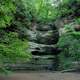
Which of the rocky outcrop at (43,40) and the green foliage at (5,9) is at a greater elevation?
the green foliage at (5,9)

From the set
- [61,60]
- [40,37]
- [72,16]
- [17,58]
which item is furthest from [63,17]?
[17,58]

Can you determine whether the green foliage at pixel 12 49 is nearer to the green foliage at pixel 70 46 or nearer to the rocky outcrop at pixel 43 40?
the green foliage at pixel 70 46

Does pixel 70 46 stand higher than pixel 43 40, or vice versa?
pixel 70 46

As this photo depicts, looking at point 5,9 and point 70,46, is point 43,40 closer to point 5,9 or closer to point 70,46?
point 70,46

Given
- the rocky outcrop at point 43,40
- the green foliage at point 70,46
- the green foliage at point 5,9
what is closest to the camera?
the green foliage at point 5,9

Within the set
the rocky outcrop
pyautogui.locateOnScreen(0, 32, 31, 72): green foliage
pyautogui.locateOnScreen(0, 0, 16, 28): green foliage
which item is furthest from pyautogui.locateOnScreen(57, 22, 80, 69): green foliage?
pyautogui.locateOnScreen(0, 0, 16, 28): green foliage

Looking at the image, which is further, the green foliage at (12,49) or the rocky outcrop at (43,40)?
the rocky outcrop at (43,40)

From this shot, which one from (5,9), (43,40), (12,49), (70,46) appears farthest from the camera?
(43,40)

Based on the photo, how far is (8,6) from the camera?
1098 centimetres

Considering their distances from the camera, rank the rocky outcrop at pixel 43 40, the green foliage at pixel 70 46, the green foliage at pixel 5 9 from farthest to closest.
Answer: the rocky outcrop at pixel 43 40, the green foliage at pixel 70 46, the green foliage at pixel 5 9

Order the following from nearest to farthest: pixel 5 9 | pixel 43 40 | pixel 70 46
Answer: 1. pixel 5 9
2. pixel 70 46
3. pixel 43 40

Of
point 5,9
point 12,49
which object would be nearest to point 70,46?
point 12,49

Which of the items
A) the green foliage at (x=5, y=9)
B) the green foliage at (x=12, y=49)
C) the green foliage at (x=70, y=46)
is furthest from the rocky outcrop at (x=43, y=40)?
the green foliage at (x=5, y=9)

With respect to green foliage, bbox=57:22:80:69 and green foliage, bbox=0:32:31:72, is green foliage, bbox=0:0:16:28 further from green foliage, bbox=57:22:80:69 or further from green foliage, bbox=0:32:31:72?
green foliage, bbox=57:22:80:69
